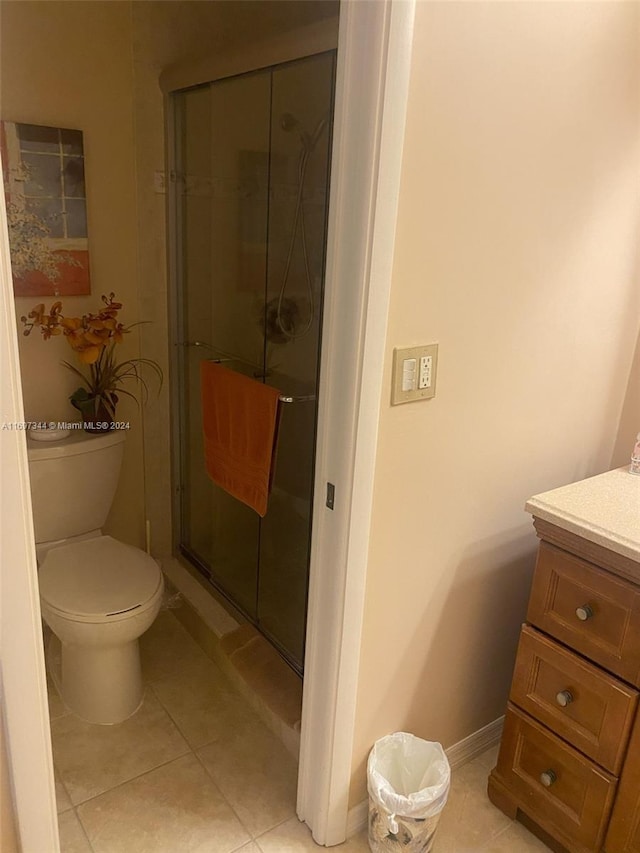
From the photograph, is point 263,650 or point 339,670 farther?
point 263,650

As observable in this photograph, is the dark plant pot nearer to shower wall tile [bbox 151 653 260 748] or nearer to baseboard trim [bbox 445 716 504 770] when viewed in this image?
shower wall tile [bbox 151 653 260 748]

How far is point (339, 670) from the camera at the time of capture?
4.90 ft

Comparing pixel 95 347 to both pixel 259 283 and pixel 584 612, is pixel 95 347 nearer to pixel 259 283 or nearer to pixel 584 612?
pixel 259 283

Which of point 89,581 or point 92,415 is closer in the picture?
point 89,581

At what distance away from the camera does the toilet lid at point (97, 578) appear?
75.2 inches

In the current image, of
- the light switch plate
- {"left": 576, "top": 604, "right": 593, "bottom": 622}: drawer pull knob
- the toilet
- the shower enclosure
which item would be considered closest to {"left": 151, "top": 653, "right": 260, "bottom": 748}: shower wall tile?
the toilet

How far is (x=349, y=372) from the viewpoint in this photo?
1.29m

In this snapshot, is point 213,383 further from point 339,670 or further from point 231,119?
point 339,670

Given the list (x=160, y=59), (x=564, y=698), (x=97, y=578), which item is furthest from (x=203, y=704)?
(x=160, y=59)

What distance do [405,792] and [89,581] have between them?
107cm

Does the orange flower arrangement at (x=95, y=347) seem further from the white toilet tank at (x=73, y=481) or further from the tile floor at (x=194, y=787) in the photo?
the tile floor at (x=194, y=787)

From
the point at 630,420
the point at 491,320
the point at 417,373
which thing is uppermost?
the point at 491,320

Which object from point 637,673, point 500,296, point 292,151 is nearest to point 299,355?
point 292,151

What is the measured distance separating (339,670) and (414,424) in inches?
22.5
